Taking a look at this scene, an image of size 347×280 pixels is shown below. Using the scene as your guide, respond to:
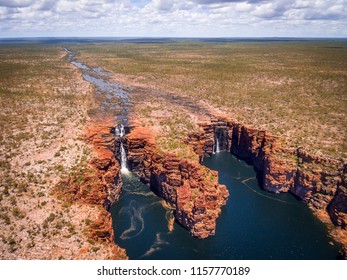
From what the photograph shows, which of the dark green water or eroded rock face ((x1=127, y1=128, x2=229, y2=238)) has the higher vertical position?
eroded rock face ((x1=127, y1=128, x2=229, y2=238))

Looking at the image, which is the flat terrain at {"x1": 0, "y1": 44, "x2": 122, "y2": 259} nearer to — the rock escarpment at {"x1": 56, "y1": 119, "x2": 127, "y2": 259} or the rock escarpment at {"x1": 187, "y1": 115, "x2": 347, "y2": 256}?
the rock escarpment at {"x1": 56, "y1": 119, "x2": 127, "y2": 259}

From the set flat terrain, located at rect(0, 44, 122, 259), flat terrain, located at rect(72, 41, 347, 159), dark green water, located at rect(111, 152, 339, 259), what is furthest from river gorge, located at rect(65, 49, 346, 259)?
flat terrain, located at rect(0, 44, 122, 259)

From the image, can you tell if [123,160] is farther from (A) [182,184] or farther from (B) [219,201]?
(B) [219,201]

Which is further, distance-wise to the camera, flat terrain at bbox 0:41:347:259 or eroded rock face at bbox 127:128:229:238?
eroded rock face at bbox 127:128:229:238

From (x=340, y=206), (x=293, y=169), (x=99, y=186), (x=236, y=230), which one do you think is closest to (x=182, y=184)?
(x=236, y=230)

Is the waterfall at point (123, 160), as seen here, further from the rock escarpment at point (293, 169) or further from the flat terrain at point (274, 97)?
the rock escarpment at point (293, 169)

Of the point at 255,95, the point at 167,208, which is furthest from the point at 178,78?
the point at 167,208

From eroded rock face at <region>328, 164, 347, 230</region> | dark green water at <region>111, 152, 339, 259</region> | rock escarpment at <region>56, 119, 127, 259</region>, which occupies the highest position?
rock escarpment at <region>56, 119, 127, 259</region>
